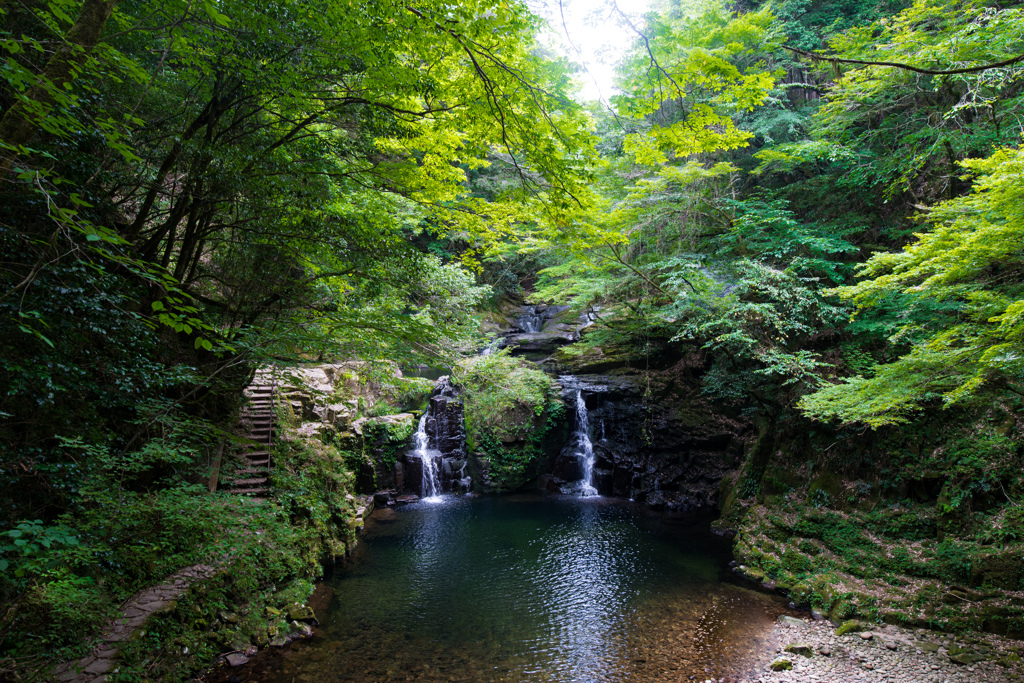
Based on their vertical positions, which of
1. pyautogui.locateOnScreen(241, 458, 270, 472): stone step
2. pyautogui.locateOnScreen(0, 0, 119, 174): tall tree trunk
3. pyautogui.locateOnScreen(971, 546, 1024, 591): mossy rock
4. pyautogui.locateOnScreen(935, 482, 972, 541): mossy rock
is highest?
pyautogui.locateOnScreen(0, 0, 119, 174): tall tree trunk

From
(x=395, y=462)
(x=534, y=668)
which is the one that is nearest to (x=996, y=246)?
(x=534, y=668)

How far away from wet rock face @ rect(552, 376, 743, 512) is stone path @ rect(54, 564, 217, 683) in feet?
35.5

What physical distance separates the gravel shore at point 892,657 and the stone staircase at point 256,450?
313 inches

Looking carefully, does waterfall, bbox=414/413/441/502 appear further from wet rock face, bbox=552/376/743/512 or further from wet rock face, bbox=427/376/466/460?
wet rock face, bbox=552/376/743/512

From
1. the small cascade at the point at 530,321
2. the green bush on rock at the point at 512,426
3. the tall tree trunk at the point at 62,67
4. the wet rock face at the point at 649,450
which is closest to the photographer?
the tall tree trunk at the point at 62,67

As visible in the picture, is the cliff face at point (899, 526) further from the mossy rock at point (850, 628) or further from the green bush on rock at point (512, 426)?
the green bush on rock at point (512, 426)

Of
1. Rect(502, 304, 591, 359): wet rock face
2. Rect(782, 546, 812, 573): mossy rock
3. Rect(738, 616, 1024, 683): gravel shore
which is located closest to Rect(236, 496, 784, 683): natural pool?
Rect(738, 616, 1024, 683): gravel shore

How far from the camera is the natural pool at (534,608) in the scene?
5.87 m

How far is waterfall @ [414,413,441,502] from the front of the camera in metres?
13.7

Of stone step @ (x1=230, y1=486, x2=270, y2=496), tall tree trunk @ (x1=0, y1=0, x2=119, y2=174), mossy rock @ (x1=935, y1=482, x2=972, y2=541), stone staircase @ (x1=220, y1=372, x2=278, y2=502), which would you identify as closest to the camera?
tall tree trunk @ (x1=0, y1=0, x2=119, y2=174)

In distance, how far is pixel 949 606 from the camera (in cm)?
631

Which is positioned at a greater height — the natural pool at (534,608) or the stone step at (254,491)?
the stone step at (254,491)

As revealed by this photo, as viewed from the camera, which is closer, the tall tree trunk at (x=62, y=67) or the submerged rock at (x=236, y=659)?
the tall tree trunk at (x=62, y=67)

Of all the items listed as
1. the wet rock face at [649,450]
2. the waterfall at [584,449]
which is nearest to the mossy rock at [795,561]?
the wet rock face at [649,450]
